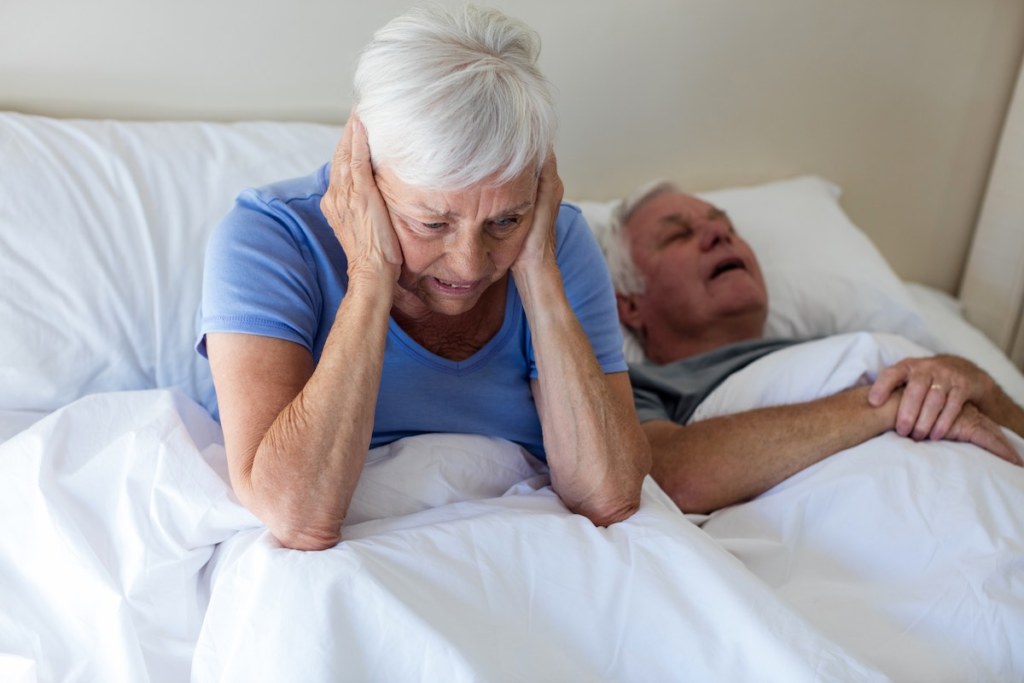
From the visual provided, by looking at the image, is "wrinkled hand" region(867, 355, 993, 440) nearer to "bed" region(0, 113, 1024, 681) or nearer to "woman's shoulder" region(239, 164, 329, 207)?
"bed" region(0, 113, 1024, 681)

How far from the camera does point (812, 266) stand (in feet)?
7.28

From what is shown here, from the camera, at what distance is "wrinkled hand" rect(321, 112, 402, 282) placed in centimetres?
123

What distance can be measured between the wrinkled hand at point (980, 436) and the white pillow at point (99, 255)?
1181 mm

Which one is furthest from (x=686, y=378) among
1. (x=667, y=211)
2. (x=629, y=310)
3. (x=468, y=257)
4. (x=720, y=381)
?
(x=468, y=257)

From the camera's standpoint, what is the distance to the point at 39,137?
160 centimetres

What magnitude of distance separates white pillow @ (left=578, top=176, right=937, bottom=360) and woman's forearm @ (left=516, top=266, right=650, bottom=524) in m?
0.77

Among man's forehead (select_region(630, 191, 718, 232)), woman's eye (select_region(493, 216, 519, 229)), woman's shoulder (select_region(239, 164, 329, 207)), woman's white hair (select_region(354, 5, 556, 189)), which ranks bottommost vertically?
man's forehead (select_region(630, 191, 718, 232))

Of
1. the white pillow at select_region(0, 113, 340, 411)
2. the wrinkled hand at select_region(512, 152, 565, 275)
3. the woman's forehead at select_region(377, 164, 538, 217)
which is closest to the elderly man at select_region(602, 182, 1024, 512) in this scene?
the wrinkled hand at select_region(512, 152, 565, 275)

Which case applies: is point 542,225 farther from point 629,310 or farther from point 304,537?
point 629,310

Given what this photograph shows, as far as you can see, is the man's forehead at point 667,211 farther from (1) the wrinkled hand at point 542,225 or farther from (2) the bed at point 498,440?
(1) the wrinkled hand at point 542,225

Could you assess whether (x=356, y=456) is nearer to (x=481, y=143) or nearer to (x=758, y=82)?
(x=481, y=143)

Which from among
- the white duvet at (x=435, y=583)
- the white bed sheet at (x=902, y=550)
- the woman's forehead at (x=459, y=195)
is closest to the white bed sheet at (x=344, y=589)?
the white duvet at (x=435, y=583)

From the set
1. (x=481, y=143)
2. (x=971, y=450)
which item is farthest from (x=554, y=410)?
(x=971, y=450)

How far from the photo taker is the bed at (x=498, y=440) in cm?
113
